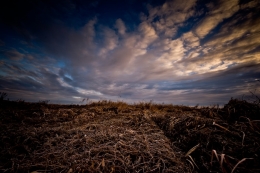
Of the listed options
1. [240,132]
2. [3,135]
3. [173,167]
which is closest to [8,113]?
[3,135]

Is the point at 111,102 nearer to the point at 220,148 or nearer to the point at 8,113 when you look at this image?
the point at 8,113

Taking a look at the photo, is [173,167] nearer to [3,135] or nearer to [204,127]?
[204,127]

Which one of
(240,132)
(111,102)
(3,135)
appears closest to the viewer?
(240,132)

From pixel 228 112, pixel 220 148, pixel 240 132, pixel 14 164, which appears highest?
pixel 228 112

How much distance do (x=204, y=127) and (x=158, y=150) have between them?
48.0 inches

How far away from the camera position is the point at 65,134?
300 cm

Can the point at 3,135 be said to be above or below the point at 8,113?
below

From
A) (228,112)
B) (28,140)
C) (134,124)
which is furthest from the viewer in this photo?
(134,124)

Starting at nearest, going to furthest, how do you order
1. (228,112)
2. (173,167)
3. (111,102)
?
(173,167) < (228,112) < (111,102)

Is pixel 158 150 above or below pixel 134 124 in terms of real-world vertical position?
below

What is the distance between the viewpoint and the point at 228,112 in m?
3.49

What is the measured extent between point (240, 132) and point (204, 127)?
57 centimetres

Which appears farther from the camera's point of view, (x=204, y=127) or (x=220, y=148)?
(x=204, y=127)

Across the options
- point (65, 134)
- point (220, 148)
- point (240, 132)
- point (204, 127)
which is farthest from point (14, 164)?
point (240, 132)
